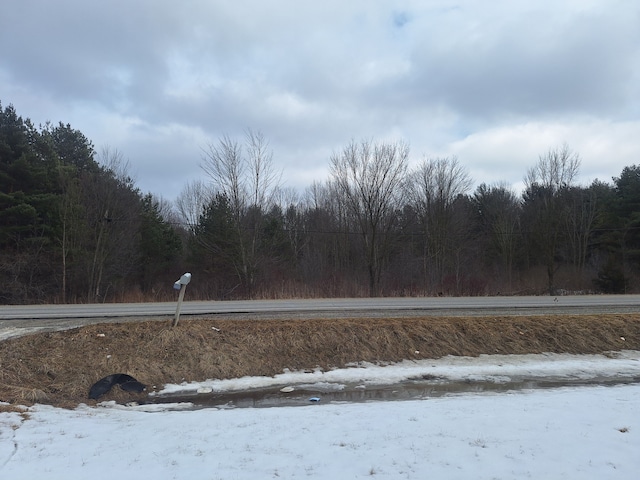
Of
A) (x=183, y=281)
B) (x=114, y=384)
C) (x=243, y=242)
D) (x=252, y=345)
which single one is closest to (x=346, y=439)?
(x=114, y=384)

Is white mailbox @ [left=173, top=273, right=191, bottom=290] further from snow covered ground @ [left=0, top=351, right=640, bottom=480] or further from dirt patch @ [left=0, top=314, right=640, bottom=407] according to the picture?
snow covered ground @ [left=0, top=351, right=640, bottom=480]

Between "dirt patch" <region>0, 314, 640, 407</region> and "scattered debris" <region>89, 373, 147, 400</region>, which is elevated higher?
"dirt patch" <region>0, 314, 640, 407</region>

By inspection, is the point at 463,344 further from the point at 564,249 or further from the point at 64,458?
the point at 564,249

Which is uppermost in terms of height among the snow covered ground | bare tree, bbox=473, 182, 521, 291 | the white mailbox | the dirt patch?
bare tree, bbox=473, 182, 521, 291

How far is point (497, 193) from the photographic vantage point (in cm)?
5397

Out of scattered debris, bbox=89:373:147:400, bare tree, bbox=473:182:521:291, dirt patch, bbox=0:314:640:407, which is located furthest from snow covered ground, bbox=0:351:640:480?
bare tree, bbox=473:182:521:291

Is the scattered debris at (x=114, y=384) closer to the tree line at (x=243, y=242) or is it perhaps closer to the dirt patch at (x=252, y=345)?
the dirt patch at (x=252, y=345)

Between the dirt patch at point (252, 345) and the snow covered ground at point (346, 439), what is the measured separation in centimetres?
139

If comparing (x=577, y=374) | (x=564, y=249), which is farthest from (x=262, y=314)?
(x=564, y=249)

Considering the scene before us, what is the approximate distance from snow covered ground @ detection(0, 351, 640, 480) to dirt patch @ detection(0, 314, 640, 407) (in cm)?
139

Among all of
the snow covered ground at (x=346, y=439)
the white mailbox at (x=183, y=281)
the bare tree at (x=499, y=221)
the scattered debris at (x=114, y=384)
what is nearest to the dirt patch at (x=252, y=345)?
the scattered debris at (x=114, y=384)

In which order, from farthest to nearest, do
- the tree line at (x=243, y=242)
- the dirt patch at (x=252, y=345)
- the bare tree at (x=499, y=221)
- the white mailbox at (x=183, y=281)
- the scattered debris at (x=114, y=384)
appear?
the bare tree at (x=499, y=221)
the tree line at (x=243, y=242)
the white mailbox at (x=183, y=281)
the dirt patch at (x=252, y=345)
the scattered debris at (x=114, y=384)

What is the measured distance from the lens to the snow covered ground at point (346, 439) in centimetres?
439

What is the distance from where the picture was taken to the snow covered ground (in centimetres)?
439
